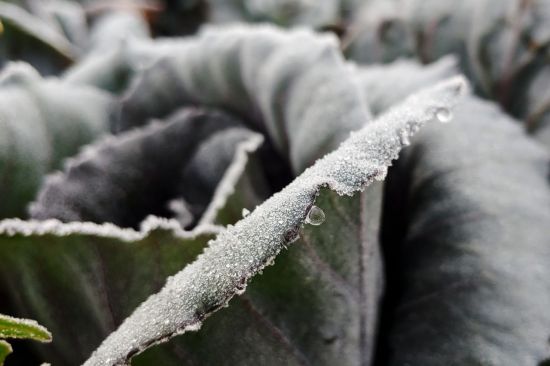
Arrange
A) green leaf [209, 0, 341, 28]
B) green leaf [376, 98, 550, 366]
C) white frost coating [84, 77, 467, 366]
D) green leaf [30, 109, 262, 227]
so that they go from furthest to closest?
green leaf [209, 0, 341, 28] → green leaf [30, 109, 262, 227] → green leaf [376, 98, 550, 366] → white frost coating [84, 77, 467, 366]

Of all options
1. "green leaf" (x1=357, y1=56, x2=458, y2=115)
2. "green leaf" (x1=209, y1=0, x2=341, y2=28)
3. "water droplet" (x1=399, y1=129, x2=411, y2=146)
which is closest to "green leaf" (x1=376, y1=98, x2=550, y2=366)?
"green leaf" (x1=357, y1=56, x2=458, y2=115)

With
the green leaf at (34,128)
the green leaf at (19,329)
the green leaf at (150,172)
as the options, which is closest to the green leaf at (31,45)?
the green leaf at (34,128)

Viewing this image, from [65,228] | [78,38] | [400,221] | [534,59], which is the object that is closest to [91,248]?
[65,228]

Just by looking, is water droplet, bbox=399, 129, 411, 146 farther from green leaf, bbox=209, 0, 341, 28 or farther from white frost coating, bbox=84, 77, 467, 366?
green leaf, bbox=209, 0, 341, 28

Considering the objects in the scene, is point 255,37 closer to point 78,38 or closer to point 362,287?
point 362,287

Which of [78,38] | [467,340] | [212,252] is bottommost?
[467,340]

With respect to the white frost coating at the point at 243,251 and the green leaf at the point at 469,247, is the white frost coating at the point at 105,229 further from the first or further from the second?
the green leaf at the point at 469,247
